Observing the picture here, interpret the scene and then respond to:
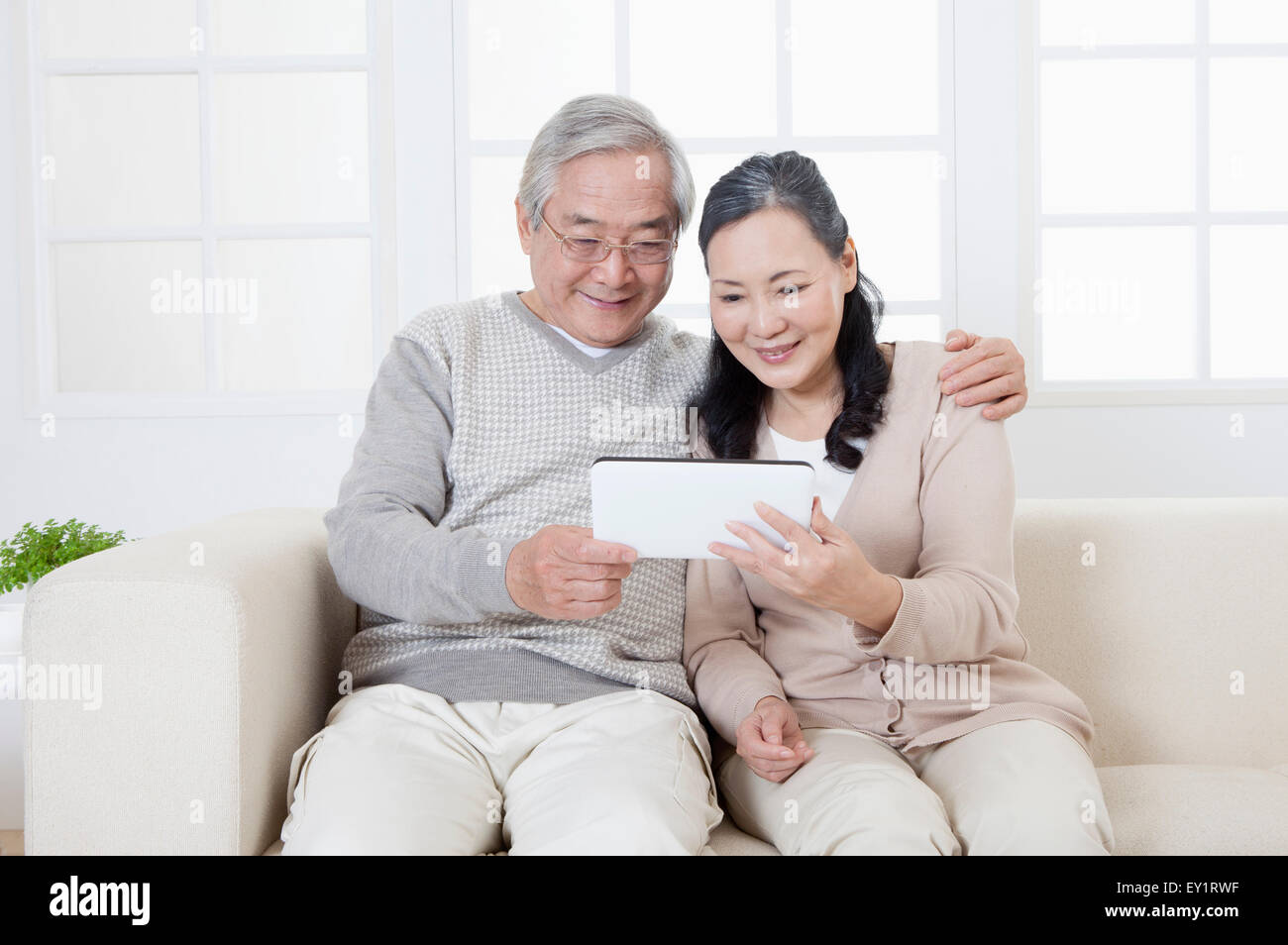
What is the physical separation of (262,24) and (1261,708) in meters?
2.80

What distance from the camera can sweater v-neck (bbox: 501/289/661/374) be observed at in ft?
5.67

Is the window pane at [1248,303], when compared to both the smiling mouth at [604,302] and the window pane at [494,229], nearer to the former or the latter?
the window pane at [494,229]

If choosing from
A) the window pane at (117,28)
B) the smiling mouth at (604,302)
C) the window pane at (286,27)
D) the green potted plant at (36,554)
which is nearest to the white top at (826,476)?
the smiling mouth at (604,302)

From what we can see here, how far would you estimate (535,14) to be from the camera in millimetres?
2975

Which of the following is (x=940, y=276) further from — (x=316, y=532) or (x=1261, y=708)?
(x=316, y=532)

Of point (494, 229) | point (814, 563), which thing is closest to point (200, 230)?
point (494, 229)

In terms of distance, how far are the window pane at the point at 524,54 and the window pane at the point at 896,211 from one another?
703mm

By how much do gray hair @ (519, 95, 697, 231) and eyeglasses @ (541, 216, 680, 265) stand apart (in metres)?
0.07

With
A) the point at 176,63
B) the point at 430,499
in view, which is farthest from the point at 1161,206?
the point at 176,63

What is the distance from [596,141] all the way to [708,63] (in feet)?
4.85

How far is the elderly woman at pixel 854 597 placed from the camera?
132 cm

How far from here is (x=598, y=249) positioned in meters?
1.67

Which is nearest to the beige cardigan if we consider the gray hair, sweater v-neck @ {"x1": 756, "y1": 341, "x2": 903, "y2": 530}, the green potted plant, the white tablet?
sweater v-neck @ {"x1": 756, "y1": 341, "x2": 903, "y2": 530}

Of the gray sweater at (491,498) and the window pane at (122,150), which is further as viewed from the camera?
the window pane at (122,150)
